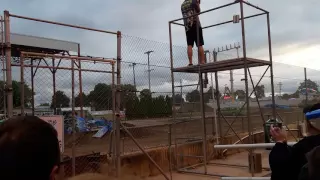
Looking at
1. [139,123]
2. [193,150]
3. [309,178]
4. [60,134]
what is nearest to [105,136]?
[139,123]

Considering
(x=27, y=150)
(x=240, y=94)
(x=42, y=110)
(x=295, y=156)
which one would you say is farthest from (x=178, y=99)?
(x=27, y=150)

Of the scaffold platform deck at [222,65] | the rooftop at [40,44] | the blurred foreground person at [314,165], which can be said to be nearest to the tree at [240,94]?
the scaffold platform deck at [222,65]

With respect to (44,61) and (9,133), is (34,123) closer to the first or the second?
(9,133)

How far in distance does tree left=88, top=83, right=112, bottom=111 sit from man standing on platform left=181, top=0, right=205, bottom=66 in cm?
247

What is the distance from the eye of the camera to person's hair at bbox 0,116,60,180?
47.8 inches

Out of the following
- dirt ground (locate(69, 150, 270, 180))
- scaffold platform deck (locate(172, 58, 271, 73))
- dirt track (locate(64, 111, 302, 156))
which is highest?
scaffold platform deck (locate(172, 58, 271, 73))

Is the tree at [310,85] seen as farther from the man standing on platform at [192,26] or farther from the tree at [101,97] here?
the tree at [101,97]

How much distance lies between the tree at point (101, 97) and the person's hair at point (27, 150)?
8188 millimetres

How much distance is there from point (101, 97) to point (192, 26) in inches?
132

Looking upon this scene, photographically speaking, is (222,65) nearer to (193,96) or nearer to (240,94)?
(193,96)

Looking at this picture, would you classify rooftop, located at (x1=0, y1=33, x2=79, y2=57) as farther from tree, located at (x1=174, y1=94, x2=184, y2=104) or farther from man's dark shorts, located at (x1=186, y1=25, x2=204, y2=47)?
man's dark shorts, located at (x1=186, y1=25, x2=204, y2=47)

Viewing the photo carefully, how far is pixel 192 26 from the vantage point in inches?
372

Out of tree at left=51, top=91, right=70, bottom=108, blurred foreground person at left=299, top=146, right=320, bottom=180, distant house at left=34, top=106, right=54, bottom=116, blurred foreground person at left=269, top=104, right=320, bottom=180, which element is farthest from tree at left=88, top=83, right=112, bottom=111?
blurred foreground person at left=299, top=146, right=320, bottom=180

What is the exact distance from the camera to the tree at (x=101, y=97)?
974 cm
